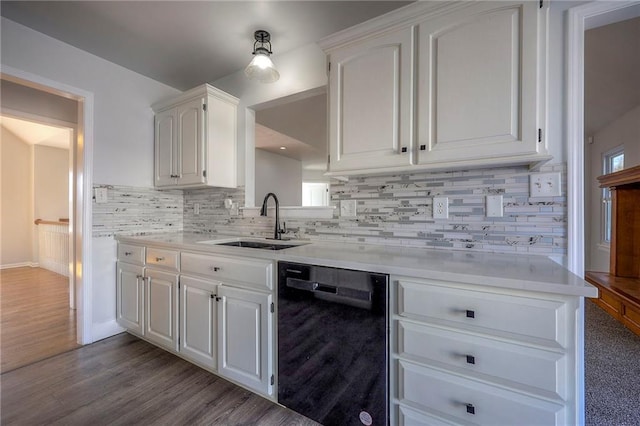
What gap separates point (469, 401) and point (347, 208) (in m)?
1.22

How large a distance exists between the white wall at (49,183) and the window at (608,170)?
381 inches

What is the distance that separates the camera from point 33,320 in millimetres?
2697

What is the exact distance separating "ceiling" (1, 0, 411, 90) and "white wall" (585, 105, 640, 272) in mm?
4130

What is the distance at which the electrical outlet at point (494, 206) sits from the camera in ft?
4.70

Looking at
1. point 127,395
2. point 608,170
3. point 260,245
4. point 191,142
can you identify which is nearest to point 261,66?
point 191,142

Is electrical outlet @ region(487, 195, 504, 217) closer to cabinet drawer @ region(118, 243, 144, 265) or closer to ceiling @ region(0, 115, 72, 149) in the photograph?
cabinet drawer @ region(118, 243, 144, 265)

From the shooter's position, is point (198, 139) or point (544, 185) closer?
point (544, 185)

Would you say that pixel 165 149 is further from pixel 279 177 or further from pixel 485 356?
pixel 279 177

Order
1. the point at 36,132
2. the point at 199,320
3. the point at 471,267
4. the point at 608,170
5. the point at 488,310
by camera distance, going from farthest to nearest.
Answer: the point at 36,132, the point at 608,170, the point at 199,320, the point at 471,267, the point at 488,310

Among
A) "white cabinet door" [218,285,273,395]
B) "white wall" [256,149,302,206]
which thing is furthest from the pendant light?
"white wall" [256,149,302,206]

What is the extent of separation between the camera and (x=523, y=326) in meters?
0.90

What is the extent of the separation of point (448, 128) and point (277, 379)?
1.54 metres

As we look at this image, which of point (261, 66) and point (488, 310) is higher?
point (261, 66)

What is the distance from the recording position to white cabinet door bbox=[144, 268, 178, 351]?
1928 mm
